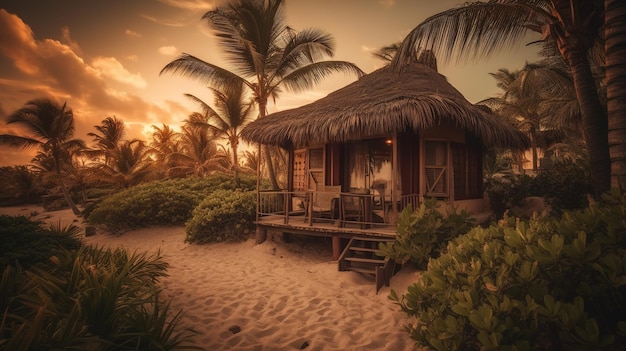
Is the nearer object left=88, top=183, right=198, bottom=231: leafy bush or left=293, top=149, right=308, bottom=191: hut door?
left=293, top=149, right=308, bottom=191: hut door

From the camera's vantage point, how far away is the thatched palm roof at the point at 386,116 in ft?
21.1

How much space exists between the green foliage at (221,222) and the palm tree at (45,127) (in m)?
13.1

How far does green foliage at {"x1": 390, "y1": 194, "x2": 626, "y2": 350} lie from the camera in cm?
185

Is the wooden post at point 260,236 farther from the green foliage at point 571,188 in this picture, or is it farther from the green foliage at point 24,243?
the green foliage at point 571,188

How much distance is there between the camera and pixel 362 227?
6.65 metres

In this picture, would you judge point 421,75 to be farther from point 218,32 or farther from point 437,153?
point 218,32

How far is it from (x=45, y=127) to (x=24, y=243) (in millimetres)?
17307

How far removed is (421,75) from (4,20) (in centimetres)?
1090

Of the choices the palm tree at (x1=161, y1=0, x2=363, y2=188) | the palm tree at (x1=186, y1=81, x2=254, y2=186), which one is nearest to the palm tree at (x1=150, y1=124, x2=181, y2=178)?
the palm tree at (x1=186, y1=81, x2=254, y2=186)

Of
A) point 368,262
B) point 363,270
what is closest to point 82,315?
point 363,270

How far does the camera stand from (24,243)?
359 centimetres

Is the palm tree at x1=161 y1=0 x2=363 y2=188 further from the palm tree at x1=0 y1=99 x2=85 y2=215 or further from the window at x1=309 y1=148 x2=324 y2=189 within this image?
the palm tree at x1=0 y1=99 x2=85 y2=215

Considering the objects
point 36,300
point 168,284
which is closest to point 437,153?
point 168,284

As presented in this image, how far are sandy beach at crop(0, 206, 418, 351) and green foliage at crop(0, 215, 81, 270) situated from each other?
1.88 meters
